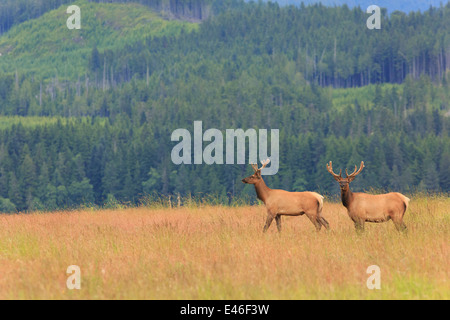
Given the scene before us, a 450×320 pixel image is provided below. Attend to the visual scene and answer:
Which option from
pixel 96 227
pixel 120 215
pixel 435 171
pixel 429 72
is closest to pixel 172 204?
pixel 120 215

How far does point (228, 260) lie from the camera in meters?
10.7

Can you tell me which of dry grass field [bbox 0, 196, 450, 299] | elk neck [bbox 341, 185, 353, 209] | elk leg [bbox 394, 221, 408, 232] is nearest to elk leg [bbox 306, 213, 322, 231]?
dry grass field [bbox 0, 196, 450, 299]

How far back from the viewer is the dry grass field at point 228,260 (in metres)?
8.86

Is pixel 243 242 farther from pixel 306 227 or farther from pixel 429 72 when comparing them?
pixel 429 72

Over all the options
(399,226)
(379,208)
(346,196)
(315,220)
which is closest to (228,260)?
(346,196)

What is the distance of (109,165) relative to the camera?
140 metres

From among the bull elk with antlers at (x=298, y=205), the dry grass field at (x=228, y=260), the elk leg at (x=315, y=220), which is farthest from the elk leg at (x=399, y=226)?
the elk leg at (x=315, y=220)

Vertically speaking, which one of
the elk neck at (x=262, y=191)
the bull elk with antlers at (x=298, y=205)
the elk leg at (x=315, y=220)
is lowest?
the elk leg at (x=315, y=220)

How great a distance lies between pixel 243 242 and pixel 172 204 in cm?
928

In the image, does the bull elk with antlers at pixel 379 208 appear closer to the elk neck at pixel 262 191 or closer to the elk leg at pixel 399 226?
the elk leg at pixel 399 226

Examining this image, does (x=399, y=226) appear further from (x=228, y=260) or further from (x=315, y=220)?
(x=228, y=260)

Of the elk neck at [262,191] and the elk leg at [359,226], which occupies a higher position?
the elk neck at [262,191]

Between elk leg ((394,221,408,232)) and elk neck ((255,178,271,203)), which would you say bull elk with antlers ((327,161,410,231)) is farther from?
elk neck ((255,178,271,203))

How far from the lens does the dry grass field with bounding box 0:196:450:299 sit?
886cm
